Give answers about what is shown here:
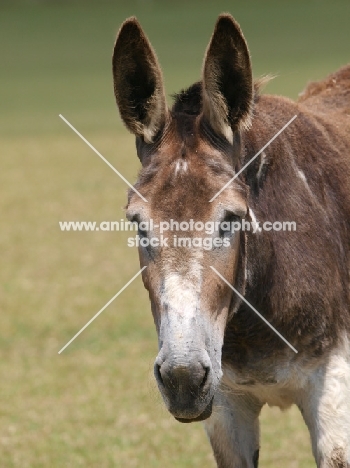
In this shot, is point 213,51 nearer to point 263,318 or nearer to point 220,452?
point 263,318

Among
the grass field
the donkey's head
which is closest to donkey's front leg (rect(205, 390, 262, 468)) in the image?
the grass field

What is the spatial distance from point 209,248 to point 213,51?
2.68 feet

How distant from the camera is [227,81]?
360cm

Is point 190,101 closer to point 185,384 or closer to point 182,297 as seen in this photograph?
point 182,297

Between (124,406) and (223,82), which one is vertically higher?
(223,82)

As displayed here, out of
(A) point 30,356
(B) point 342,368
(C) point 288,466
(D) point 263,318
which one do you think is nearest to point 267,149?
(D) point 263,318

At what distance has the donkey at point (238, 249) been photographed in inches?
126

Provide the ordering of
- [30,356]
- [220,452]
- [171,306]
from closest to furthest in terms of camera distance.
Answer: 1. [171,306]
2. [220,452]
3. [30,356]

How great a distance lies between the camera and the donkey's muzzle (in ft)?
9.96

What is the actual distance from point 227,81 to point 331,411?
1.48 meters

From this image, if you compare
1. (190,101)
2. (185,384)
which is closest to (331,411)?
(185,384)

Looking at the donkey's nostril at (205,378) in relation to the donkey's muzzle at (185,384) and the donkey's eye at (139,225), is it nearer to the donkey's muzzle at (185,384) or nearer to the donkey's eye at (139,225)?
the donkey's muzzle at (185,384)

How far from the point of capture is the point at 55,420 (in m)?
6.70

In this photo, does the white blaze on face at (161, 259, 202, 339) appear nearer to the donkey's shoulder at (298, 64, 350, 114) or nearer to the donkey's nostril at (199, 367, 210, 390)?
the donkey's nostril at (199, 367, 210, 390)
